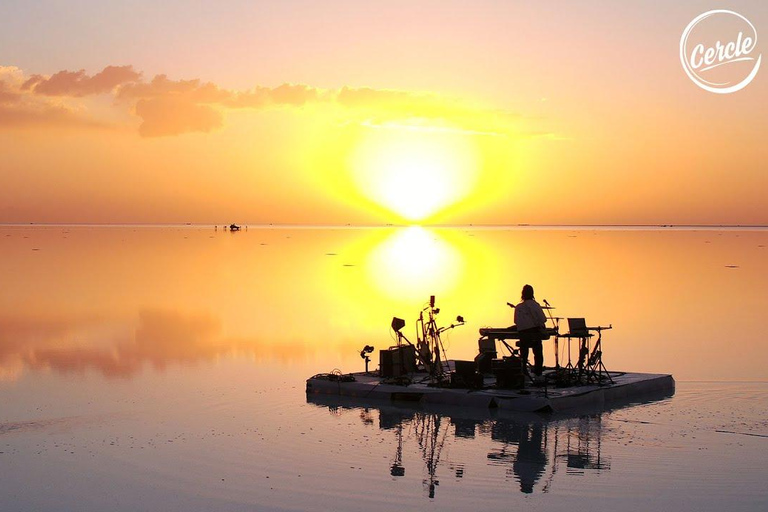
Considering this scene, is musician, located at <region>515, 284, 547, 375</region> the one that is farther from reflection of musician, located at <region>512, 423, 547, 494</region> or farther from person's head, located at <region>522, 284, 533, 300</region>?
reflection of musician, located at <region>512, 423, 547, 494</region>

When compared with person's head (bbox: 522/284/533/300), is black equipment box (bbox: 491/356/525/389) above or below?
below

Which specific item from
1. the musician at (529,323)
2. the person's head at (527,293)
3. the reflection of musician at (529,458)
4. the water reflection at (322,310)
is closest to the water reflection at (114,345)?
the water reflection at (322,310)

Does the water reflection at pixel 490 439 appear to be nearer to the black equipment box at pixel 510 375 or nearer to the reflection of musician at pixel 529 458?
the reflection of musician at pixel 529 458

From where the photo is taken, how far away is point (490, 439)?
13.1 metres

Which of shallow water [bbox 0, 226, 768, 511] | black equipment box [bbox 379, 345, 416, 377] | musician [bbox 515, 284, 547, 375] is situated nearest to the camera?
shallow water [bbox 0, 226, 768, 511]

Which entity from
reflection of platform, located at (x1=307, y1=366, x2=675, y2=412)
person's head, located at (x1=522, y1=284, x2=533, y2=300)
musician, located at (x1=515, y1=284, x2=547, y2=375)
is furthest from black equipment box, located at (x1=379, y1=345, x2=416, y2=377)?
person's head, located at (x1=522, y1=284, x2=533, y2=300)

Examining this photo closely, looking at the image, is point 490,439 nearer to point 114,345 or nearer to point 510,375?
point 510,375

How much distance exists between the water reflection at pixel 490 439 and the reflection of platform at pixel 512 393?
0.26m

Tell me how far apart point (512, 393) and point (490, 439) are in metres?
2.46

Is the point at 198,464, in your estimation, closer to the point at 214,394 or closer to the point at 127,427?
the point at 127,427

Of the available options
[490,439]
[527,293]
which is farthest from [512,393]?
[490,439]

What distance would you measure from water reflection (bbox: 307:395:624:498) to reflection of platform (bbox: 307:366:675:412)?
0.84 ft

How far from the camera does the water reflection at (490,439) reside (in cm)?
1147

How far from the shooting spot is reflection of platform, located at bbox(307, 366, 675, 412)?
15.1 m
